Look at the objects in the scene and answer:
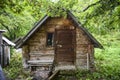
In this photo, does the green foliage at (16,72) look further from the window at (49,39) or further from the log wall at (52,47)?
the window at (49,39)

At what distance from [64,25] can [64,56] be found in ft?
7.34

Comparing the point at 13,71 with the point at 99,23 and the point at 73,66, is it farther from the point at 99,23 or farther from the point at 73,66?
the point at 99,23

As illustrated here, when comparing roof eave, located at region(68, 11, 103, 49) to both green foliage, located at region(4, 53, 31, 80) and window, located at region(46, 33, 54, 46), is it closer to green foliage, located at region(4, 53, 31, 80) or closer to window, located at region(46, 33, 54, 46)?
window, located at region(46, 33, 54, 46)

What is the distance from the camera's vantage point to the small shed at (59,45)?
18203 mm

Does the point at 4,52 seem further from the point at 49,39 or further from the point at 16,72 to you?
the point at 49,39

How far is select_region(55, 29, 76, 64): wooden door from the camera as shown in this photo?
1852 cm

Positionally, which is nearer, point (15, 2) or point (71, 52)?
point (15, 2)

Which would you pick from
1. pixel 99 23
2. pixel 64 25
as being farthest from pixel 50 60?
pixel 99 23

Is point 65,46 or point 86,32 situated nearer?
point 86,32

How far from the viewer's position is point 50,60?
60.4ft

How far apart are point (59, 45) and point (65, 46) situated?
0.43 metres

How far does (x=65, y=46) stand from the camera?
18703mm

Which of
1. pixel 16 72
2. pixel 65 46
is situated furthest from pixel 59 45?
pixel 16 72

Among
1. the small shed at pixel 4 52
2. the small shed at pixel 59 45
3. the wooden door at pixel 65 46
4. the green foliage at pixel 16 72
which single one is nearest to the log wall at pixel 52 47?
the small shed at pixel 59 45
